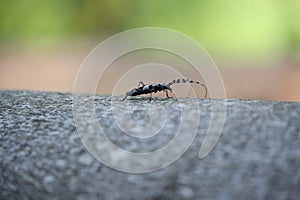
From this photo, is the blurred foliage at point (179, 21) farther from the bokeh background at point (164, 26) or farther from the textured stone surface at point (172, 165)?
the textured stone surface at point (172, 165)

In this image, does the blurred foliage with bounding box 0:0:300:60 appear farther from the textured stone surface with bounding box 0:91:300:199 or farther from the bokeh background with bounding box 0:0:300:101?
the textured stone surface with bounding box 0:91:300:199

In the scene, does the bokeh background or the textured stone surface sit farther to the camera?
the bokeh background

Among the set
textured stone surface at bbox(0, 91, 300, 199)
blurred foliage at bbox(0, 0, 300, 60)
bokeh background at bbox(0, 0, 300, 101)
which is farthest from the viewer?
blurred foliage at bbox(0, 0, 300, 60)

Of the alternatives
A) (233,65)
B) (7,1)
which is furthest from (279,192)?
(7,1)

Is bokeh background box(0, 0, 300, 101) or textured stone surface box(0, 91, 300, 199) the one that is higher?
bokeh background box(0, 0, 300, 101)

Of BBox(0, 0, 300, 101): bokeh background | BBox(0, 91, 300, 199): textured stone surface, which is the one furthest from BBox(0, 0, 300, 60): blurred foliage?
BBox(0, 91, 300, 199): textured stone surface

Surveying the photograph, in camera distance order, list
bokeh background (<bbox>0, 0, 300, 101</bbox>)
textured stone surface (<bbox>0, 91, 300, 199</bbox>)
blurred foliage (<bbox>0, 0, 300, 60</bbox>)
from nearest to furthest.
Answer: textured stone surface (<bbox>0, 91, 300, 199</bbox>) → bokeh background (<bbox>0, 0, 300, 101</bbox>) → blurred foliage (<bbox>0, 0, 300, 60</bbox>)
